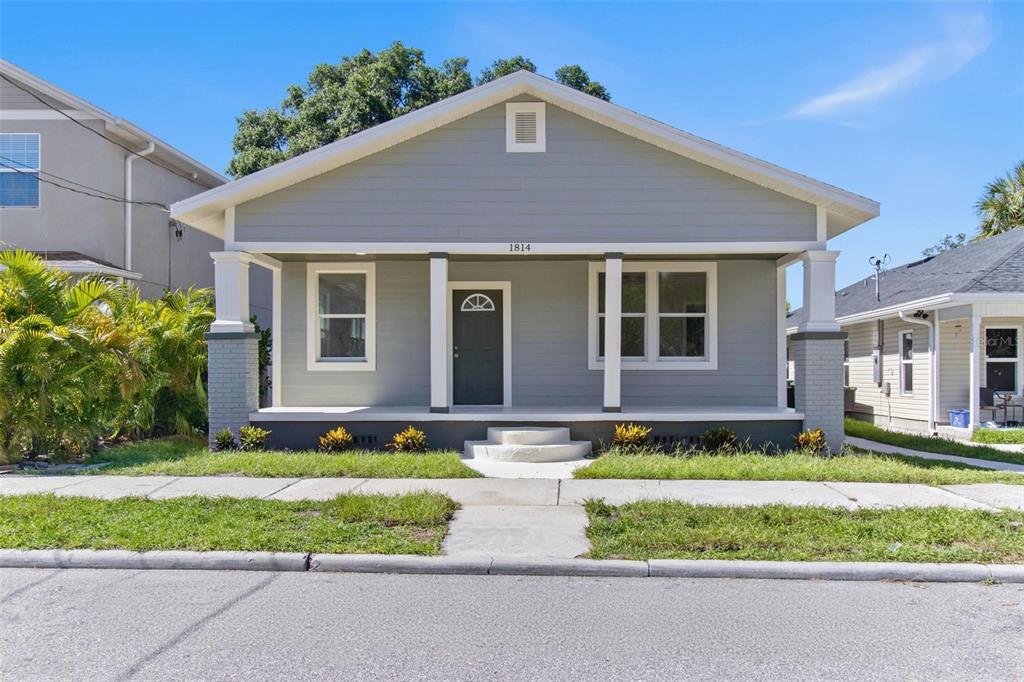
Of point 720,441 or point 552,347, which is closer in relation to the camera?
point 720,441

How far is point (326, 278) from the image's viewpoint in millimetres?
13883

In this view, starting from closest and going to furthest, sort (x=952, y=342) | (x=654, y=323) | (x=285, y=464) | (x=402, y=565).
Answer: (x=402, y=565) → (x=285, y=464) → (x=654, y=323) → (x=952, y=342)

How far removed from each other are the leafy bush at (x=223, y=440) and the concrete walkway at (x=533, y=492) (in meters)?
1.76

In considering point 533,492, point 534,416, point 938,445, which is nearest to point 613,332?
point 534,416

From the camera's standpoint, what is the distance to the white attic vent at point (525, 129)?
11844mm

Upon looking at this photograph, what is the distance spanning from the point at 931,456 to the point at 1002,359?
229 inches

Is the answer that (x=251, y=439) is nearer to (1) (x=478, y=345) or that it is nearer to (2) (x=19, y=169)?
(1) (x=478, y=345)

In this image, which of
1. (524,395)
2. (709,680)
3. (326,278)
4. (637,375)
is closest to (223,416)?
(326,278)

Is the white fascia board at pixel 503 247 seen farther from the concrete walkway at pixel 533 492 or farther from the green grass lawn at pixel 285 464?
the concrete walkway at pixel 533 492

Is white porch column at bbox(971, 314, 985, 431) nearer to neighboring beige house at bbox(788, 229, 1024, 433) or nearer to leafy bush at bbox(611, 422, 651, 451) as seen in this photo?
neighboring beige house at bbox(788, 229, 1024, 433)

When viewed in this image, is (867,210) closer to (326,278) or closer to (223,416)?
(326,278)

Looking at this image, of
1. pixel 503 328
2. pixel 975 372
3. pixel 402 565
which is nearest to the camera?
pixel 402 565

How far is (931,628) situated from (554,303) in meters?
9.27

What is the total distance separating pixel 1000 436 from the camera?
14883 millimetres
